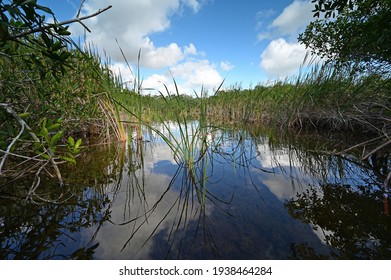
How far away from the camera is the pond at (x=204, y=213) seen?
2.43 ft

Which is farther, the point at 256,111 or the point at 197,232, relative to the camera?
the point at 256,111

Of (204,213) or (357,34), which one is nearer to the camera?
(204,213)

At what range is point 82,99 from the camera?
2662 millimetres

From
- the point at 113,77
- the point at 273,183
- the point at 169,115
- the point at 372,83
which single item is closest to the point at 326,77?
the point at 372,83

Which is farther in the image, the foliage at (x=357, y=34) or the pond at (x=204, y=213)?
the foliage at (x=357, y=34)

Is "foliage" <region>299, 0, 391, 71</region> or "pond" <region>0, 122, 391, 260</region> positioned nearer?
"pond" <region>0, 122, 391, 260</region>

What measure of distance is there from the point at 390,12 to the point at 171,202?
2174 mm

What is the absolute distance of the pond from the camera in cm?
74

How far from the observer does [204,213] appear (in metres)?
0.99

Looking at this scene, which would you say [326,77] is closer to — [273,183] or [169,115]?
[273,183]

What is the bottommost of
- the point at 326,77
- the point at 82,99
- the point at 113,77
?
the point at 82,99

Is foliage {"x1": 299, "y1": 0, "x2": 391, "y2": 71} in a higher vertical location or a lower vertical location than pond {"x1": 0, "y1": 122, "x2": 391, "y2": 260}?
higher

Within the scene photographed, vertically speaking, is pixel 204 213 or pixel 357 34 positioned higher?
pixel 357 34

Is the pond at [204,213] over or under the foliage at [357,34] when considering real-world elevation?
under
